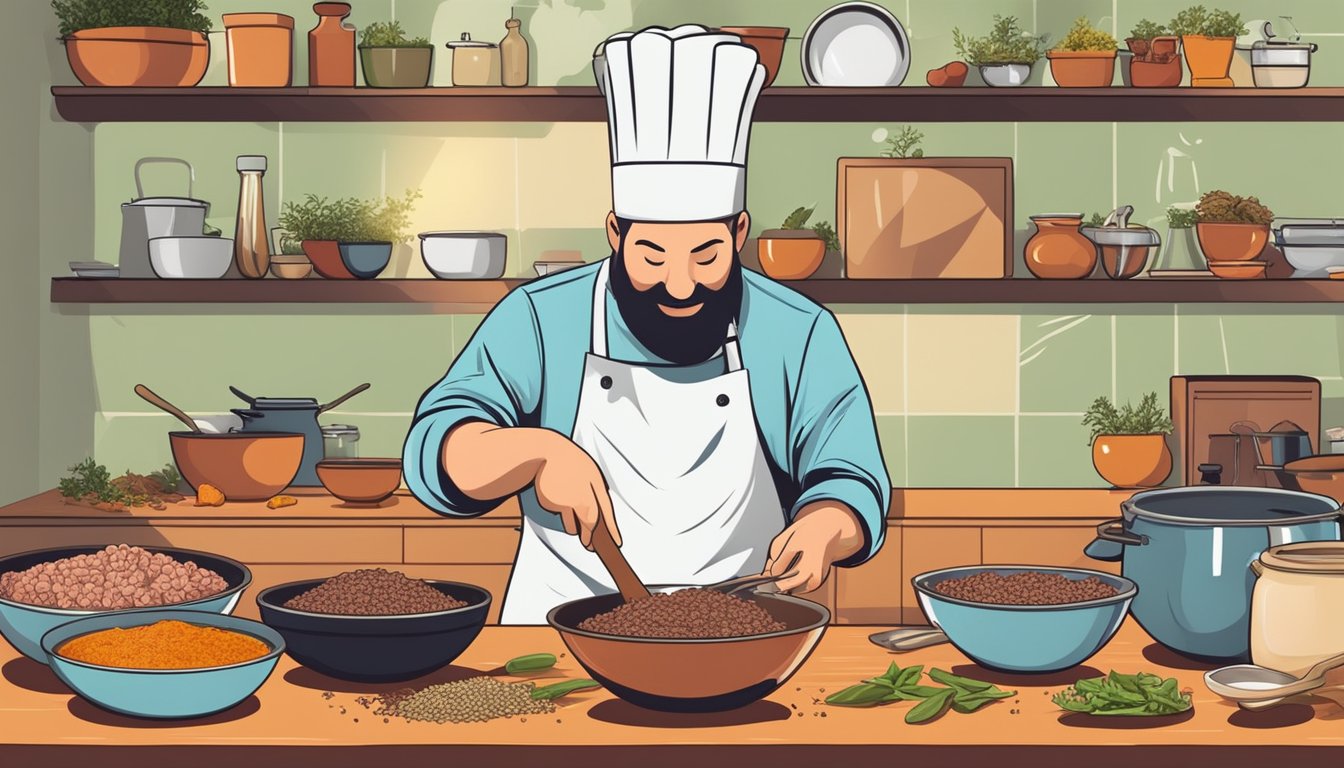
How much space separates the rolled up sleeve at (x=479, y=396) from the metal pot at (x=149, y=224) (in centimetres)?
155

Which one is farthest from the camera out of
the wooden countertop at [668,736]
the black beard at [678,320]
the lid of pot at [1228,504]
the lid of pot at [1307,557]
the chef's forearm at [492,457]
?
the black beard at [678,320]

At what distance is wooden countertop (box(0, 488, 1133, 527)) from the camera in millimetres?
3355

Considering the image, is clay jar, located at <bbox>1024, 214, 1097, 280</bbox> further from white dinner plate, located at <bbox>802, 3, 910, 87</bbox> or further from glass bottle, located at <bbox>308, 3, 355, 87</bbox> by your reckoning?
glass bottle, located at <bbox>308, 3, 355, 87</bbox>

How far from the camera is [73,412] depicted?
3.83m

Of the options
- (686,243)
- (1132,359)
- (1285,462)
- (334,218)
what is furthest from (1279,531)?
(334,218)

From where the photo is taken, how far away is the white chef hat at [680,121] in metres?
2.25

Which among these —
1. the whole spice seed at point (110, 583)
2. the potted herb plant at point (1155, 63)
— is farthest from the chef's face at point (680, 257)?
the potted herb plant at point (1155, 63)

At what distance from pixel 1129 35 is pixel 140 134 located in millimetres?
2642

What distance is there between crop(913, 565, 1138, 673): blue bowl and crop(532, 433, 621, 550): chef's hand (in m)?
0.40

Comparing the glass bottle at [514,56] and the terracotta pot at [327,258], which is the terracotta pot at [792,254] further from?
the terracotta pot at [327,258]

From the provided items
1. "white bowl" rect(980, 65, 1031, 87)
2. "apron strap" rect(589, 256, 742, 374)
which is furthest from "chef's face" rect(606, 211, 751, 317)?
"white bowl" rect(980, 65, 1031, 87)

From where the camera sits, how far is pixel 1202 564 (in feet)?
5.56

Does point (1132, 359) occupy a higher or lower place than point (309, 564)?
higher

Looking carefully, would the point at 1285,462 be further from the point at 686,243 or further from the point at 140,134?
the point at 140,134
